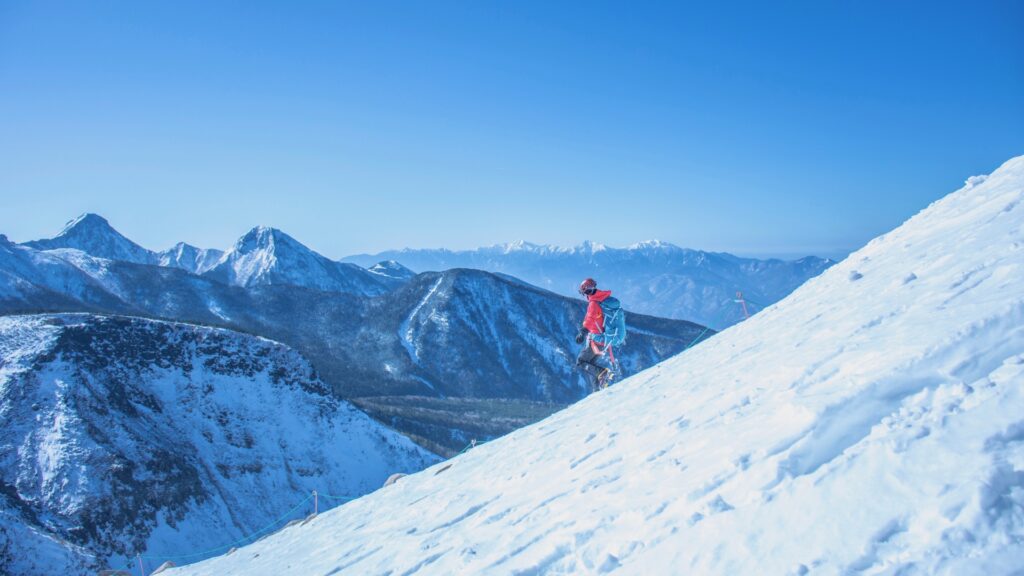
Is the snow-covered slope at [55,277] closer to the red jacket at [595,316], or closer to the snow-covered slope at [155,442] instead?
the snow-covered slope at [155,442]

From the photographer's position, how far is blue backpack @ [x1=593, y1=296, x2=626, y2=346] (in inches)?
667

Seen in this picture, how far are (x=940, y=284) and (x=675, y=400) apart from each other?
4937mm

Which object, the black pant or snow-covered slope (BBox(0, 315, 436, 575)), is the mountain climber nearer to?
the black pant

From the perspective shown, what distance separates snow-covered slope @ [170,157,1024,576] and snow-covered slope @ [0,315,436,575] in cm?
4481

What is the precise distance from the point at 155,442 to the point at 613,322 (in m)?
60.1

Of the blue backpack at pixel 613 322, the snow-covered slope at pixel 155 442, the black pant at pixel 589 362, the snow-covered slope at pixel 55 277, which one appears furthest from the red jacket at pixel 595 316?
the snow-covered slope at pixel 55 277

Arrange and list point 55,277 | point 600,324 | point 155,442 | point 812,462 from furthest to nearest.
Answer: point 55,277, point 155,442, point 600,324, point 812,462

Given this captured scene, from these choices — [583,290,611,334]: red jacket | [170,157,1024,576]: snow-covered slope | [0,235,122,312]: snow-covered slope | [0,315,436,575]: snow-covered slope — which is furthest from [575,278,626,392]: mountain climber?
[0,235,122,312]: snow-covered slope

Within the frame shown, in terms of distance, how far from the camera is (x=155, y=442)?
56719 mm

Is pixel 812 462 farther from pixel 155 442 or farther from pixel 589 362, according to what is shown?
pixel 155 442

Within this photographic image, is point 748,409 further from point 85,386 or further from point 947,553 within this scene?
point 85,386

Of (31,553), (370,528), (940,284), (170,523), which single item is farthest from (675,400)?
(170,523)

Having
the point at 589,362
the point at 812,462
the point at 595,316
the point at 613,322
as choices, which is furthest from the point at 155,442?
the point at 812,462

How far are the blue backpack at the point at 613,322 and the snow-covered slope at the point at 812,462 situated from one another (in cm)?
404
